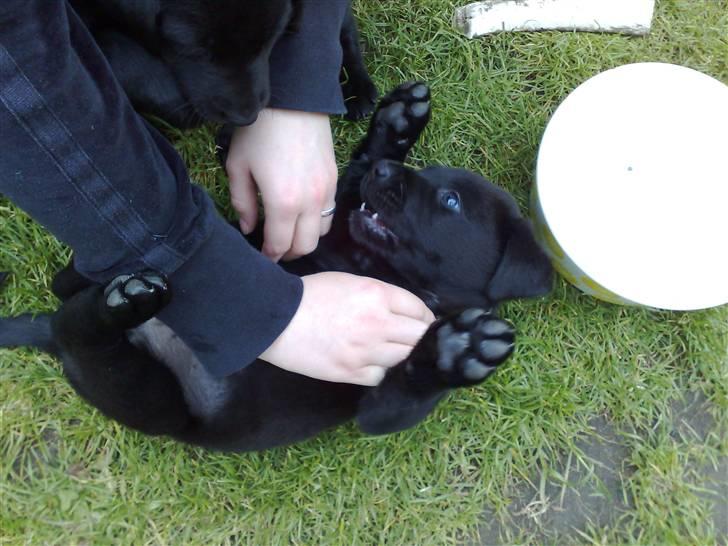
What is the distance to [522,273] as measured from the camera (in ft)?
5.10

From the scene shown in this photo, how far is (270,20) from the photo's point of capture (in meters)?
1.19

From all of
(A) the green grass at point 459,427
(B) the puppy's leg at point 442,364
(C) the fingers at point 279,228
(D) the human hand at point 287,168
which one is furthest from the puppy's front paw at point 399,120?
(B) the puppy's leg at point 442,364

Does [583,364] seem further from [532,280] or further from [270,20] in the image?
[270,20]

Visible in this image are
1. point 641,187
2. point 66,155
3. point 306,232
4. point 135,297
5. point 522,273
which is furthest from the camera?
point 641,187

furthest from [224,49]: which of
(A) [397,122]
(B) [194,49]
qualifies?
(A) [397,122]

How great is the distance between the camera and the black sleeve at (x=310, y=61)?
132 cm

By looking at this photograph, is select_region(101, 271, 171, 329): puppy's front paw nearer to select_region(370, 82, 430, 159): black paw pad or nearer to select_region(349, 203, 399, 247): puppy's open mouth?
select_region(349, 203, 399, 247): puppy's open mouth

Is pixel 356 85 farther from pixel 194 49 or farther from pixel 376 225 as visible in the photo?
pixel 194 49

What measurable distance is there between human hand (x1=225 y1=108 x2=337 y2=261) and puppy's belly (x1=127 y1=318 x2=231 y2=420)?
386 millimetres

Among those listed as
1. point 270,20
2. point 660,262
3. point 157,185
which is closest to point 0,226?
point 157,185

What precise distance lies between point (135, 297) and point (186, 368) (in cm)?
47

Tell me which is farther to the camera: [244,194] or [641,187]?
[641,187]

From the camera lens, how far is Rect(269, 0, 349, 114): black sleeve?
132 centimetres

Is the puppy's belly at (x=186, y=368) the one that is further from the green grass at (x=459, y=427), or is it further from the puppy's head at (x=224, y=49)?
the puppy's head at (x=224, y=49)
